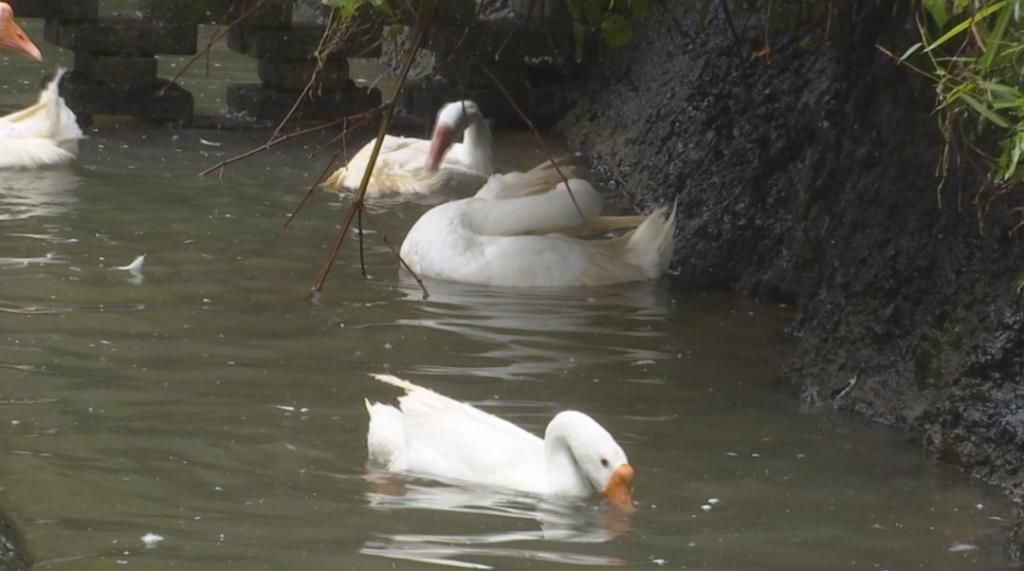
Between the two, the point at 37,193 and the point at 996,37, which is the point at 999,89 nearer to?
the point at 996,37

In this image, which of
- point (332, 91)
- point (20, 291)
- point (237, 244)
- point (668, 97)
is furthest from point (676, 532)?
point (332, 91)

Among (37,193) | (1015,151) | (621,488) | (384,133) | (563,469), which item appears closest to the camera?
(1015,151)

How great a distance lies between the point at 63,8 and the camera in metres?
12.3

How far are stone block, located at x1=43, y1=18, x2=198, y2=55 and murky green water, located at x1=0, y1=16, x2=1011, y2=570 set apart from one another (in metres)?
2.65

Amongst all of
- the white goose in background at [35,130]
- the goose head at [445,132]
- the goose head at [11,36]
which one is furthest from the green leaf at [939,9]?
the goose head at [11,36]

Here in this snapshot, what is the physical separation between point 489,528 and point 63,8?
26.7 feet

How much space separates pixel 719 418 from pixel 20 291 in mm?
3130

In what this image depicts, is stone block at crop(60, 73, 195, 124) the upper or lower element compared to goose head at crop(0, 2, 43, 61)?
lower

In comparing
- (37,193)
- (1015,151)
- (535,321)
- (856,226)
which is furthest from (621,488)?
(37,193)

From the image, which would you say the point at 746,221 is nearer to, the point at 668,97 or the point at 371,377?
the point at 668,97

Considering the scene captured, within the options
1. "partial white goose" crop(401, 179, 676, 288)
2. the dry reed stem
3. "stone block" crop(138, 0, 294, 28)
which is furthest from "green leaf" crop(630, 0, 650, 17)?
"stone block" crop(138, 0, 294, 28)

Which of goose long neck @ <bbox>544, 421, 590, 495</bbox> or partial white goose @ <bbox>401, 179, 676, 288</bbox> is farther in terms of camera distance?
partial white goose @ <bbox>401, 179, 676, 288</bbox>

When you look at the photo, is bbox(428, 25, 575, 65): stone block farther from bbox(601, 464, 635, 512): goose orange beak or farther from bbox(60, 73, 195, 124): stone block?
bbox(601, 464, 635, 512): goose orange beak

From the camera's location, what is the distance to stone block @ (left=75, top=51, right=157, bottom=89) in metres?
12.2
